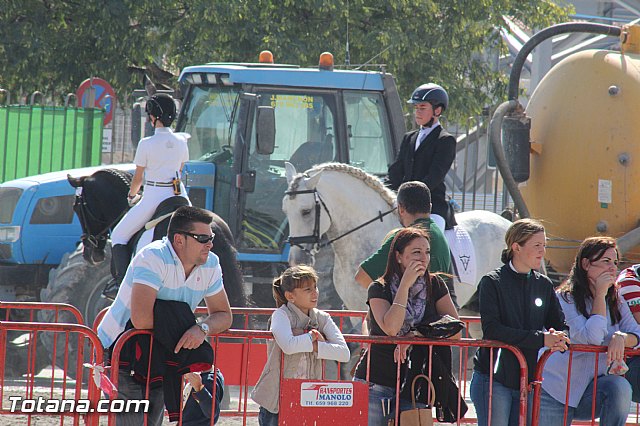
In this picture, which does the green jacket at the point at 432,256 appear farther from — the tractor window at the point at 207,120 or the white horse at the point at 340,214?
the tractor window at the point at 207,120

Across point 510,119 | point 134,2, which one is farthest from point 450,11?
point 510,119

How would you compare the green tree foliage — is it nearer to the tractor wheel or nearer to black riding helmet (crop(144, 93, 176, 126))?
the tractor wheel

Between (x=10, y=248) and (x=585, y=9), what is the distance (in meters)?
21.4

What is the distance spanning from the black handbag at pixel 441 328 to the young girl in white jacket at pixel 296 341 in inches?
16.4

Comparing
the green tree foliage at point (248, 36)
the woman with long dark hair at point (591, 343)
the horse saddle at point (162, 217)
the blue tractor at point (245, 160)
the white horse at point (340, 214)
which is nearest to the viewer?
the woman with long dark hair at point (591, 343)

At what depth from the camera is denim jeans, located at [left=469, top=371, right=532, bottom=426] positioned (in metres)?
5.86

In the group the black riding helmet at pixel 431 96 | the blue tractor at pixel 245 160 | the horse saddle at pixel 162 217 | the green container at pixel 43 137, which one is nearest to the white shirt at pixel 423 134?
the black riding helmet at pixel 431 96

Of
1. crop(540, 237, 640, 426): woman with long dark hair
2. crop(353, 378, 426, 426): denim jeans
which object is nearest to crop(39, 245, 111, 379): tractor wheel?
crop(353, 378, 426, 426): denim jeans

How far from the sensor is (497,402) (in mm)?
5859

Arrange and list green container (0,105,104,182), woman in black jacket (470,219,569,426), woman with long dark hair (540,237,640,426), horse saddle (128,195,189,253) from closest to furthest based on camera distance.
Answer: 1. woman in black jacket (470,219,569,426)
2. woman with long dark hair (540,237,640,426)
3. horse saddle (128,195,189,253)
4. green container (0,105,104,182)

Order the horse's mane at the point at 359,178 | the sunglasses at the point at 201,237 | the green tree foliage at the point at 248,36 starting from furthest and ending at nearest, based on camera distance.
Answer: the green tree foliage at the point at 248,36 < the horse's mane at the point at 359,178 < the sunglasses at the point at 201,237

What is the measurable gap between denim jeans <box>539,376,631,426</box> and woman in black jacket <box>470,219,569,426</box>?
0.23 m

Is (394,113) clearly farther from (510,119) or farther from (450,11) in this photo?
(450,11)

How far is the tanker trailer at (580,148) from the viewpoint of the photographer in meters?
10.6
